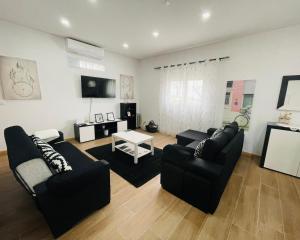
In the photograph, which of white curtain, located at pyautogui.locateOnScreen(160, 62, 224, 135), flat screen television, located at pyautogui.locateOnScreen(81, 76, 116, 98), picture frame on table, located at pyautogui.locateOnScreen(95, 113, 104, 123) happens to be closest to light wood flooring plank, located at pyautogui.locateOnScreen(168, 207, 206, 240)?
white curtain, located at pyautogui.locateOnScreen(160, 62, 224, 135)

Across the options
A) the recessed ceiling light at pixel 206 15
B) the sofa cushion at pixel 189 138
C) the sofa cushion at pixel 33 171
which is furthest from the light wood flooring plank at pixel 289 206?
the recessed ceiling light at pixel 206 15

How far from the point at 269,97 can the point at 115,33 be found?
3.56 m

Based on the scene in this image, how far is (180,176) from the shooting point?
178 cm

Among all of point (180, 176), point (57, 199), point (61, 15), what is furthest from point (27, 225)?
point (61, 15)

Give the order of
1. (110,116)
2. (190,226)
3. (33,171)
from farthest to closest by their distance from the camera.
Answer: (110,116)
(190,226)
(33,171)

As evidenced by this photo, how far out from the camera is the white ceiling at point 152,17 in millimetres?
2035

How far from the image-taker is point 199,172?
1.59m

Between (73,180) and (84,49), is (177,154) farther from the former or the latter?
(84,49)

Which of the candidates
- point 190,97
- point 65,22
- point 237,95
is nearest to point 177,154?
point 237,95

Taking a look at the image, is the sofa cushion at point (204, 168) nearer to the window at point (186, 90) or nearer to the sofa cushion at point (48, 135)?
the sofa cushion at point (48, 135)

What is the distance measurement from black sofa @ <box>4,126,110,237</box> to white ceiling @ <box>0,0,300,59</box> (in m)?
2.04

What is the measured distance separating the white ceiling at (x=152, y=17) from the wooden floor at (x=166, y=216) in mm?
2708

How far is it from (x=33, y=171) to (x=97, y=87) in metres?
3.27

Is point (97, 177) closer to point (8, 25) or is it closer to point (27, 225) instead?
point (27, 225)
